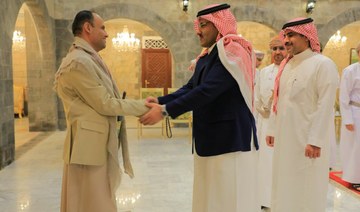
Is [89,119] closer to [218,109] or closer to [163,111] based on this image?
[163,111]

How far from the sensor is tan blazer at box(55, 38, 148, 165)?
80.2 inches

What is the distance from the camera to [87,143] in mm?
2076

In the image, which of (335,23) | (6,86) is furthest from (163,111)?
(335,23)

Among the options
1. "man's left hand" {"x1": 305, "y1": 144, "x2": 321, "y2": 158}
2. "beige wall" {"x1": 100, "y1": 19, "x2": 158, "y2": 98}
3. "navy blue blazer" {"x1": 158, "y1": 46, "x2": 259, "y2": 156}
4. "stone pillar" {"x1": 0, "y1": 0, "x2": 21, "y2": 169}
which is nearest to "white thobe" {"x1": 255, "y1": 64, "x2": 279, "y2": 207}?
"man's left hand" {"x1": 305, "y1": 144, "x2": 321, "y2": 158}

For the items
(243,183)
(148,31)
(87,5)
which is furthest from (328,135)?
(148,31)

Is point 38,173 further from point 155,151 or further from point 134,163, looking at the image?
point 155,151

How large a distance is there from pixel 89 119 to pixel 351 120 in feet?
9.35

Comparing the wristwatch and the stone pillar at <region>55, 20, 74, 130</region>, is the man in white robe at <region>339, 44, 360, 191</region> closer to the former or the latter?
the wristwatch

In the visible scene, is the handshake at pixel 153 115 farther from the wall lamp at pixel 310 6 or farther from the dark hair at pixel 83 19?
the wall lamp at pixel 310 6

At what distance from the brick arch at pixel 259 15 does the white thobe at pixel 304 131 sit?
6.17 meters

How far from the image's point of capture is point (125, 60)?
1230 cm

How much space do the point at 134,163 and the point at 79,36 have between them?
3.13 m

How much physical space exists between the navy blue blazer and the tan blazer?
38 cm

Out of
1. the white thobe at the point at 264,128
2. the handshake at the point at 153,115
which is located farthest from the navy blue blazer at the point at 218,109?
the white thobe at the point at 264,128
